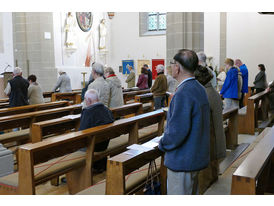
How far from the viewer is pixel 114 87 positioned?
6.01m

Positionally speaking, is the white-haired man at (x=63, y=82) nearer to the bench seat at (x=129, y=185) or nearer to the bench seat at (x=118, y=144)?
the bench seat at (x=118, y=144)

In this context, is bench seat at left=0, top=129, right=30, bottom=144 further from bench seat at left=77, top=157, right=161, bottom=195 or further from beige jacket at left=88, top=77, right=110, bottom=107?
bench seat at left=77, top=157, right=161, bottom=195

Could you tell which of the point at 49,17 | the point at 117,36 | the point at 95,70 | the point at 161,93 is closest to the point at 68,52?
the point at 49,17

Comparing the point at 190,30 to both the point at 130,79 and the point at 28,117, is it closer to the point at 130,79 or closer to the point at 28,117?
the point at 130,79

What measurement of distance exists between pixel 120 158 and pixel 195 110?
733mm

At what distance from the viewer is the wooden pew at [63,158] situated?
10.1 feet

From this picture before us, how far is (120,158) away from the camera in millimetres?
2604

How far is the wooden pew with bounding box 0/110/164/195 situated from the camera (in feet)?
10.1

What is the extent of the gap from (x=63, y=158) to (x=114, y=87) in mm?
2288

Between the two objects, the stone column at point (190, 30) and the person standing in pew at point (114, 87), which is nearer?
the person standing in pew at point (114, 87)

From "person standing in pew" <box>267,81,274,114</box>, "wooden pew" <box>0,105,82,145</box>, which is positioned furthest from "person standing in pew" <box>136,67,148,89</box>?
"wooden pew" <box>0,105,82,145</box>

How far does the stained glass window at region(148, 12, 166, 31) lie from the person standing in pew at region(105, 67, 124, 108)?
472 inches

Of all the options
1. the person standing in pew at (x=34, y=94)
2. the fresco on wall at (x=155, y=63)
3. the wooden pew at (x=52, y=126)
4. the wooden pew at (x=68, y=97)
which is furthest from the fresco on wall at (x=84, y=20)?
the wooden pew at (x=52, y=126)

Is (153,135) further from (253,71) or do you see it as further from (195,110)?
(253,71)
